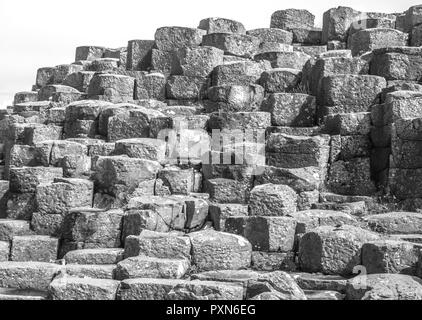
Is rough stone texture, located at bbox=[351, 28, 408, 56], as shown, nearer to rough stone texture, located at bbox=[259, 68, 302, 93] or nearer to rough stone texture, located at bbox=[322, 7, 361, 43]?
rough stone texture, located at bbox=[322, 7, 361, 43]

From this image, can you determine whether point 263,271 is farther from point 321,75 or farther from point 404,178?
point 321,75

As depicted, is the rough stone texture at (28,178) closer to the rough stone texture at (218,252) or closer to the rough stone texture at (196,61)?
the rough stone texture at (218,252)

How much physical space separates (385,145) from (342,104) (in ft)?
5.93

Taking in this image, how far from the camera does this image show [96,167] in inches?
575

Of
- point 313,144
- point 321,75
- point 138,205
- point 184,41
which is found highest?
point 184,41

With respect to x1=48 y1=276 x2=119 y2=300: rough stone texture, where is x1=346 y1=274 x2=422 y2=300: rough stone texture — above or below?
above

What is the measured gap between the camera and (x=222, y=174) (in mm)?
14891

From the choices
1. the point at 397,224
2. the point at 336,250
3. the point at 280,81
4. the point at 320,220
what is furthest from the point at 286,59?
the point at 336,250

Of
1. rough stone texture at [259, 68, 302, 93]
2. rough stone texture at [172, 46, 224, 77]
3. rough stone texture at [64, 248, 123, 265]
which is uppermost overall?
rough stone texture at [172, 46, 224, 77]

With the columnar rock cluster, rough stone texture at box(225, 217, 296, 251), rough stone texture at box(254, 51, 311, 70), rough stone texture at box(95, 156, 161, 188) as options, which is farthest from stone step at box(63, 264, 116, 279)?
rough stone texture at box(254, 51, 311, 70)

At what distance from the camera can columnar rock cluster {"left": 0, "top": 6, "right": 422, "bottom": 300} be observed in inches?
427

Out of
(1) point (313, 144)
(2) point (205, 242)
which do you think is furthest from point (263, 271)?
(1) point (313, 144)

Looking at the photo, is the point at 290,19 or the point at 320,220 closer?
the point at 320,220

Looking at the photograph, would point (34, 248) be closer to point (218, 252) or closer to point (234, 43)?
point (218, 252)
